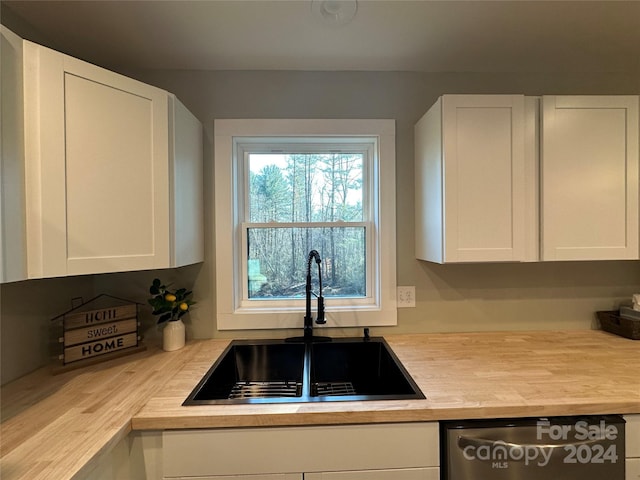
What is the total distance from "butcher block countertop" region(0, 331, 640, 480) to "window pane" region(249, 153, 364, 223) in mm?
849

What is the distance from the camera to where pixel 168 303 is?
1.53 metres

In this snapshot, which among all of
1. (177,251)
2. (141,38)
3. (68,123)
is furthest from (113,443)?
(141,38)

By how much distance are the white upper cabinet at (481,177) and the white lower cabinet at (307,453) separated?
75 cm

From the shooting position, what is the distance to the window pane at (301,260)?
5.92 feet

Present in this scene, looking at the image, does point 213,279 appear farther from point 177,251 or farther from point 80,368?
point 80,368

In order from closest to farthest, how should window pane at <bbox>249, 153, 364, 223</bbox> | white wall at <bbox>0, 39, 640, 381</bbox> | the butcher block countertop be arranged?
1. the butcher block countertop
2. white wall at <bbox>0, 39, 640, 381</bbox>
3. window pane at <bbox>249, 153, 364, 223</bbox>

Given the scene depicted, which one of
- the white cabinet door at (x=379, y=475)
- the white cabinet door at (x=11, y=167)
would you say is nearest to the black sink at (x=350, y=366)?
the white cabinet door at (x=379, y=475)

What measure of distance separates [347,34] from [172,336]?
1.66 m

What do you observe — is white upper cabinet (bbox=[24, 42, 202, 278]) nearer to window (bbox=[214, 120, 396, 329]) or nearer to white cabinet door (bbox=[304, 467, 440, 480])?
window (bbox=[214, 120, 396, 329])

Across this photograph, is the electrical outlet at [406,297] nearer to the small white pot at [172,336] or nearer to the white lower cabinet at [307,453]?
the white lower cabinet at [307,453]

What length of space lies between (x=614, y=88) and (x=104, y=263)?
2710mm

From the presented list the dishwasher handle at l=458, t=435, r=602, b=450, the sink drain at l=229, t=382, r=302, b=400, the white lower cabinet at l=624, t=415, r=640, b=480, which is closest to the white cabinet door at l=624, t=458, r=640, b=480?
the white lower cabinet at l=624, t=415, r=640, b=480

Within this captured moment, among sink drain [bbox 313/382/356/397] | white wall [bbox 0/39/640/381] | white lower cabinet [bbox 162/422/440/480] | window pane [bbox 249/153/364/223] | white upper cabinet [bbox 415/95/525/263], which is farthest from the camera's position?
window pane [bbox 249/153/364/223]

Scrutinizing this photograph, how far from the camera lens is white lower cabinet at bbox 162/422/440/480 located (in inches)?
38.5
